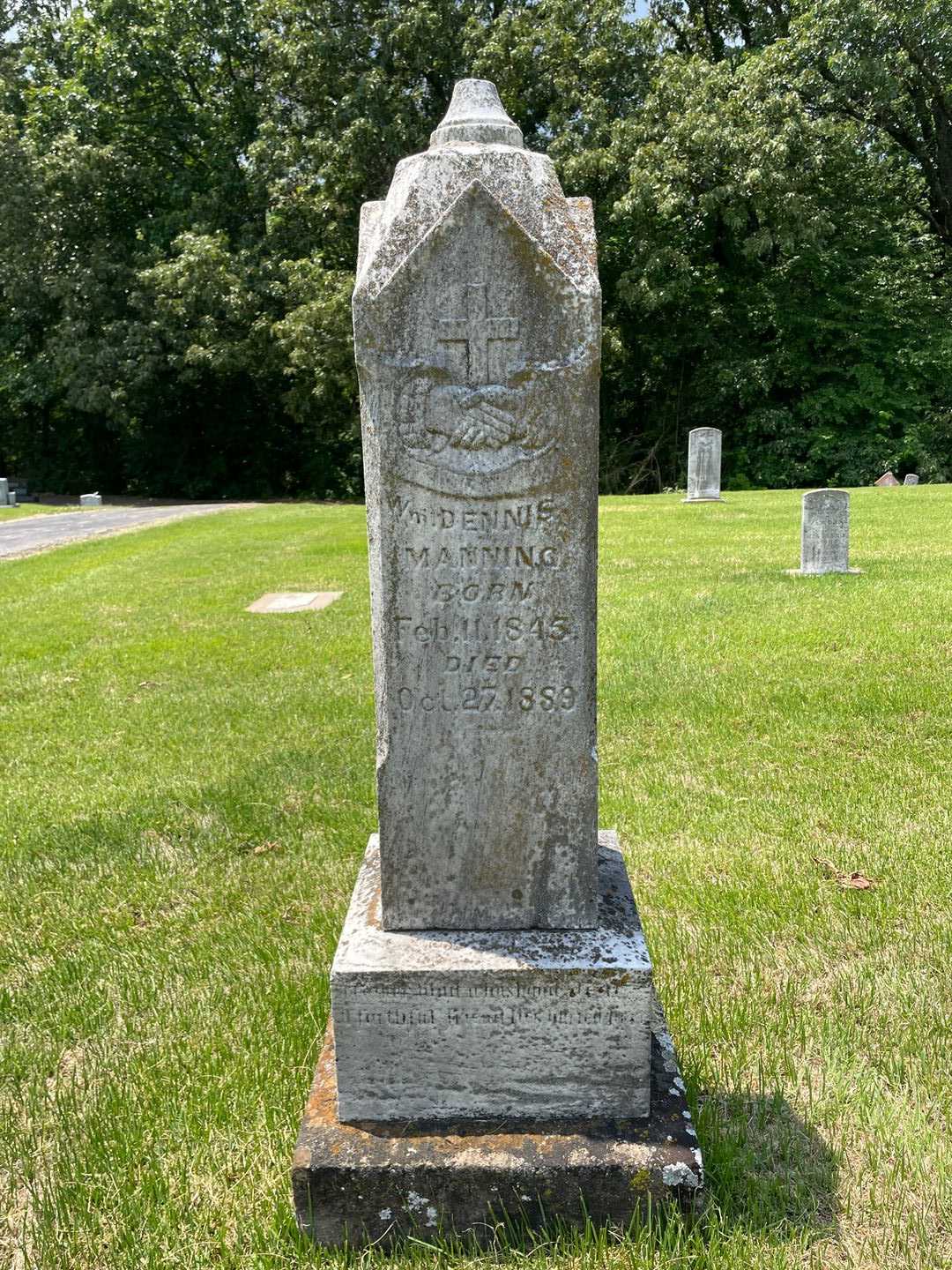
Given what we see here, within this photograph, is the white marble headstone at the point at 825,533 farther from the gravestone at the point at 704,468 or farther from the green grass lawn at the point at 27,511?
the green grass lawn at the point at 27,511

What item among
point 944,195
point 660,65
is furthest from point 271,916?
A: point 944,195

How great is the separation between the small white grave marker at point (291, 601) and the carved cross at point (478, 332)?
7.89 metres

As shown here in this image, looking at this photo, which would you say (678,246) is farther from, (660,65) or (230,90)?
(230,90)

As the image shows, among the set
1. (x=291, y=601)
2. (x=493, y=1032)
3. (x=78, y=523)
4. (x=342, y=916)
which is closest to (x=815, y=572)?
(x=291, y=601)

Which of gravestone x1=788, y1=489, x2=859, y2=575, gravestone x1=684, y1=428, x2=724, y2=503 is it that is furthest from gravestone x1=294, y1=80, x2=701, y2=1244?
gravestone x1=684, y1=428, x2=724, y2=503

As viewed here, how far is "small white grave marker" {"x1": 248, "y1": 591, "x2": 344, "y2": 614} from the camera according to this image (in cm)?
1017

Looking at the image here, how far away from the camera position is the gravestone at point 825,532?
10.1m

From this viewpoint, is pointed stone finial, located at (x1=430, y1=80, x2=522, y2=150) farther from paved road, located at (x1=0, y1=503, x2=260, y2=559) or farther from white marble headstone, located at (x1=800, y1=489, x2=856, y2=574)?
paved road, located at (x1=0, y1=503, x2=260, y2=559)

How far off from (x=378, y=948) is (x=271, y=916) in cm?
143

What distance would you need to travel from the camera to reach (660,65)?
2428 centimetres

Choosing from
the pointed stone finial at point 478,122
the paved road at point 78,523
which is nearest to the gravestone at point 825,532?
the pointed stone finial at point 478,122

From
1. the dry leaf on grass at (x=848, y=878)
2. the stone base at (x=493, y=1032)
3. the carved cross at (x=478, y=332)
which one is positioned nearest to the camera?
the carved cross at (x=478, y=332)

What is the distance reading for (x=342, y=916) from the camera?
3.77 m

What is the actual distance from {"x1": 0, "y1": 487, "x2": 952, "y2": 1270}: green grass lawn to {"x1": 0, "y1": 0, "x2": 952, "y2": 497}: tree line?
60.9 feet
